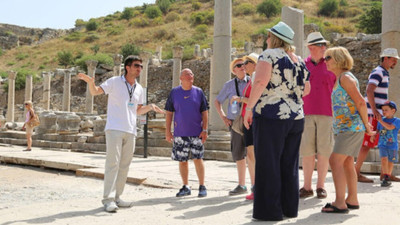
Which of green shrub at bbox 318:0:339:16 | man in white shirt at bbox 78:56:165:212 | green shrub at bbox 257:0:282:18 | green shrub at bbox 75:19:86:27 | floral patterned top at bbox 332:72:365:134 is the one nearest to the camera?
floral patterned top at bbox 332:72:365:134

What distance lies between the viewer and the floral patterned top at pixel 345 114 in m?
4.60

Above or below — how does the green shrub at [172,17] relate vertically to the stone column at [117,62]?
above

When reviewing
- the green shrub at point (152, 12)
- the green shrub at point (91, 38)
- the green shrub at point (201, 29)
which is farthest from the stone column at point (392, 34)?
the green shrub at point (152, 12)

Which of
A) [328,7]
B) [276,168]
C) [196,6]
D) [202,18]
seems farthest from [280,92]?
[196,6]

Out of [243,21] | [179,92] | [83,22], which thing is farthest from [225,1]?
[83,22]

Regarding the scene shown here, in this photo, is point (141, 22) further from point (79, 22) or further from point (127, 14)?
point (79, 22)

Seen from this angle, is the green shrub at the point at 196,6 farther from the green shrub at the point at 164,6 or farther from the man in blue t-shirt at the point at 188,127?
the man in blue t-shirt at the point at 188,127

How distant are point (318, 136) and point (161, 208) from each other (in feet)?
6.57

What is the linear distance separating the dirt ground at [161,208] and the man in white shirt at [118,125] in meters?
0.28

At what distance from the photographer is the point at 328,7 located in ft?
218

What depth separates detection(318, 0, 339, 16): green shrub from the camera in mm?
66125

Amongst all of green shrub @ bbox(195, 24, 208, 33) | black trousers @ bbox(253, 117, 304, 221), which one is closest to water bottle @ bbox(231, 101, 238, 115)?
black trousers @ bbox(253, 117, 304, 221)

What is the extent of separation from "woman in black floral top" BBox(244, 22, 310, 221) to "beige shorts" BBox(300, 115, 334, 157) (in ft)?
→ 3.33

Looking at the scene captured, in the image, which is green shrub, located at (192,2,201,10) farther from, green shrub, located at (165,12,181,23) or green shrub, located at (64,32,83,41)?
green shrub, located at (64,32,83,41)
